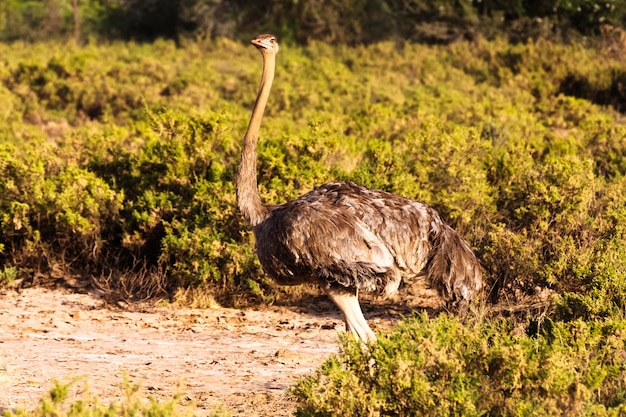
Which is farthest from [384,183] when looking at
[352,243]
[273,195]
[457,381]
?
[457,381]

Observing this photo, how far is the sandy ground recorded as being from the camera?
573 cm

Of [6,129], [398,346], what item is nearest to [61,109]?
[6,129]

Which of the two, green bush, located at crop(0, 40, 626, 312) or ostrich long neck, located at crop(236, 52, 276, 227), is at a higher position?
ostrich long neck, located at crop(236, 52, 276, 227)

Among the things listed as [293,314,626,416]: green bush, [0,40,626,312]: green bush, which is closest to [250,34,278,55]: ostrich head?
[0,40,626,312]: green bush

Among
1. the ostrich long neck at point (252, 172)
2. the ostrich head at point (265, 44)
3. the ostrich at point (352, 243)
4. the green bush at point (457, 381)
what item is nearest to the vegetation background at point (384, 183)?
the green bush at point (457, 381)

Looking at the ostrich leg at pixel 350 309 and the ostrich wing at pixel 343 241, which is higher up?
the ostrich wing at pixel 343 241

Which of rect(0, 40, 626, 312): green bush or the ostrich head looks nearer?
the ostrich head

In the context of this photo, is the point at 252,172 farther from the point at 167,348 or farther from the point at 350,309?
the point at 167,348

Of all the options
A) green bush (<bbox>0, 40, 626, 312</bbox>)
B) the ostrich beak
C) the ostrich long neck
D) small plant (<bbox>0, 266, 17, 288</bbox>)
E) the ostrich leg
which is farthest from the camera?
small plant (<bbox>0, 266, 17, 288</bbox>)

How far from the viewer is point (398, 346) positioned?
4770mm

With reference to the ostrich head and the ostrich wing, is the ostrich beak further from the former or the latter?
the ostrich wing

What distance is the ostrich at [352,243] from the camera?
5773 millimetres

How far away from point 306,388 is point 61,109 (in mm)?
12266

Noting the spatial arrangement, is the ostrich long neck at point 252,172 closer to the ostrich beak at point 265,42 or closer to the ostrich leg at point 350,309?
Result: the ostrich beak at point 265,42
